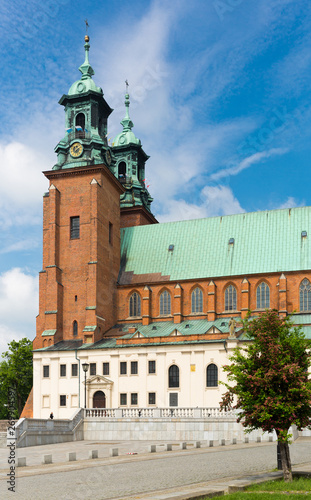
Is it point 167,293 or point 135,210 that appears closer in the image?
point 167,293

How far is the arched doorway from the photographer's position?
214 feet

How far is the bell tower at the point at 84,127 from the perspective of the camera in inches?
2940

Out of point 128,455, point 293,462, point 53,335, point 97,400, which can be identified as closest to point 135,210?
point 53,335

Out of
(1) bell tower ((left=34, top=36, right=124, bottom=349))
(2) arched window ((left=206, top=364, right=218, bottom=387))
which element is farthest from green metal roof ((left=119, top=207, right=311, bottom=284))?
(2) arched window ((left=206, top=364, right=218, bottom=387))

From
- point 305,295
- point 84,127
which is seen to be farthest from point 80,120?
point 305,295

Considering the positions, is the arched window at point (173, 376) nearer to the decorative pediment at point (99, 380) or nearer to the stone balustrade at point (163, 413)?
the decorative pediment at point (99, 380)

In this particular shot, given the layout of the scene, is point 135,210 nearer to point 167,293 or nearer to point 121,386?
point 167,293

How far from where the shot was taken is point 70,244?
72.9 m

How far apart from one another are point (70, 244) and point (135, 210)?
1530 centimetres

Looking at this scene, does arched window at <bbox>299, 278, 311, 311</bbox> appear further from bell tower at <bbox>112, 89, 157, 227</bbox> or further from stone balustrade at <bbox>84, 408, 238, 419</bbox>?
bell tower at <bbox>112, 89, 157, 227</bbox>

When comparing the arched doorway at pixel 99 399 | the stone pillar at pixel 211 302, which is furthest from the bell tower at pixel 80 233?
the stone pillar at pixel 211 302

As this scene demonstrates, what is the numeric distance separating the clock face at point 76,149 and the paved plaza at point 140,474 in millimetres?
46813

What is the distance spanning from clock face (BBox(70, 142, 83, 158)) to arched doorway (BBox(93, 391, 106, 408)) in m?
27.4

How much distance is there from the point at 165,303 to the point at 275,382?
51.7 metres
